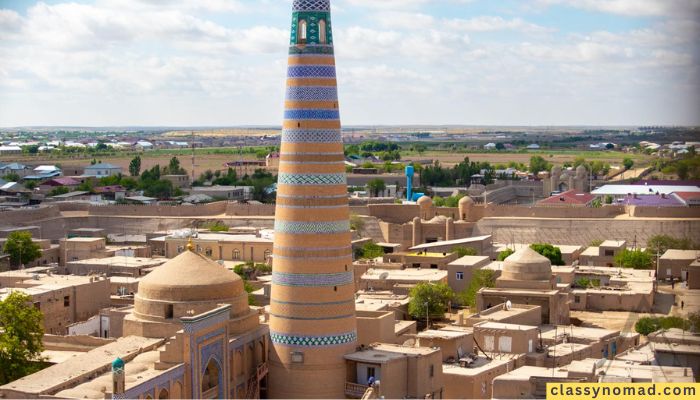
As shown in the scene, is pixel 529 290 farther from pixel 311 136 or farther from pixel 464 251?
pixel 464 251

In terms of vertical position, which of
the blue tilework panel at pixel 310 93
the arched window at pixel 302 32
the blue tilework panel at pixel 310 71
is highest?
the arched window at pixel 302 32

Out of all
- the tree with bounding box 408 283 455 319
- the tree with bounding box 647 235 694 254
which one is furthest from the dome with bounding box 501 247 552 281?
the tree with bounding box 647 235 694 254

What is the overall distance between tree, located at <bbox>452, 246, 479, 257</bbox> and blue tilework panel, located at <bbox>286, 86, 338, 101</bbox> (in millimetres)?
20878

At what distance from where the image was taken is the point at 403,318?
29438 mm

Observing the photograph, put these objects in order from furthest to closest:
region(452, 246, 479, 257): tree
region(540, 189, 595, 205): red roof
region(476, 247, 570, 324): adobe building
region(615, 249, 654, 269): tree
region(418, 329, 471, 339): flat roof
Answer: region(540, 189, 595, 205): red roof
region(452, 246, 479, 257): tree
region(615, 249, 654, 269): tree
region(476, 247, 570, 324): adobe building
region(418, 329, 471, 339): flat roof

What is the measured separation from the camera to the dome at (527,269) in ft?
98.3

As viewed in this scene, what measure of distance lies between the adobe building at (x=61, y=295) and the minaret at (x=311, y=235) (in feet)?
29.0

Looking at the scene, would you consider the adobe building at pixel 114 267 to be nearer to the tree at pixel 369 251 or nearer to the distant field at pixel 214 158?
the tree at pixel 369 251

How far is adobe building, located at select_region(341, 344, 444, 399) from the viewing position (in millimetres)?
19688

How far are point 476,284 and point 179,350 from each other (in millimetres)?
16601

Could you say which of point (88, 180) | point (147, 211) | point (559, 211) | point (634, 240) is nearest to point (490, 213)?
point (559, 211)

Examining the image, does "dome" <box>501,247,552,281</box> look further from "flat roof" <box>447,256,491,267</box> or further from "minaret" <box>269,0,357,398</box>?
"minaret" <box>269,0,357,398</box>

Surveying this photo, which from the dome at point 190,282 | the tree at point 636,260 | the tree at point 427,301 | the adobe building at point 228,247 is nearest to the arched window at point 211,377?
the dome at point 190,282

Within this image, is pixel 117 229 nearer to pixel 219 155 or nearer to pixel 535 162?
pixel 535 162
